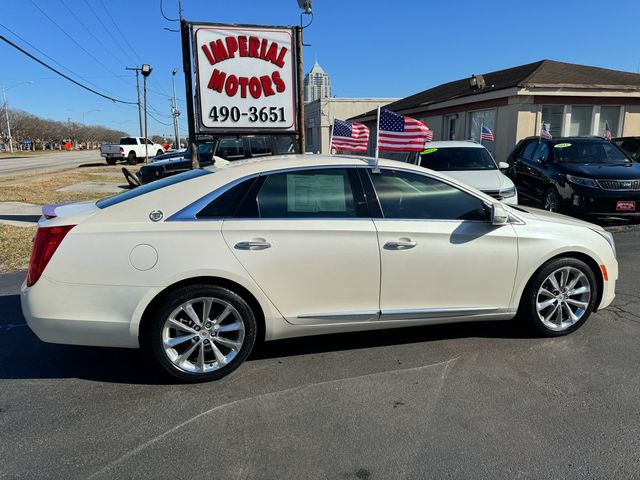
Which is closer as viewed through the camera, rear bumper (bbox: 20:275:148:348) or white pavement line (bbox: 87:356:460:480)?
white pavement line (bbox: 87:356:460:480)

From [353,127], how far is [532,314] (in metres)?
5.76

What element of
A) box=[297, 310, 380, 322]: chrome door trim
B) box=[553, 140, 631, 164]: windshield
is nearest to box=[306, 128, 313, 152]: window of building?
box=[553, 140, 631, 164]: windshield

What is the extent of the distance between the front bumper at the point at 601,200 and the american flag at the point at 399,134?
14.5 feet

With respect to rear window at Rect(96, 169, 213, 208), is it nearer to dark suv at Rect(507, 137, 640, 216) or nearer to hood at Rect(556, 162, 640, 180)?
dark suv at Rect(507, 137, 640, 216)

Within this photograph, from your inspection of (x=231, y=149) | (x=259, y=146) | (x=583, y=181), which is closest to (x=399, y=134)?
(x=583, y=181)

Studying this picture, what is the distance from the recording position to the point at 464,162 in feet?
32.6

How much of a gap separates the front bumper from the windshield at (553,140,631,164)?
1.25 meters

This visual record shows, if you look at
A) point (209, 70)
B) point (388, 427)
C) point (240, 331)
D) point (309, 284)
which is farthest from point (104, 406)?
point (209, 70)

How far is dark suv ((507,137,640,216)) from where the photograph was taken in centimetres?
882

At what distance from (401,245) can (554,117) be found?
15.2m

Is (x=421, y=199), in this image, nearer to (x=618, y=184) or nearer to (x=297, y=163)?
(x=297, y=163)

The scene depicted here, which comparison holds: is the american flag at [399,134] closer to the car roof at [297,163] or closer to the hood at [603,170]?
the car roof at [297,163]

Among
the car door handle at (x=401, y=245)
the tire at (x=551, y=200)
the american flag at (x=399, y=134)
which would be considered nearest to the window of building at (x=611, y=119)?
the tire at (x=551, y=200)

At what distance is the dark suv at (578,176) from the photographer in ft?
28.9
